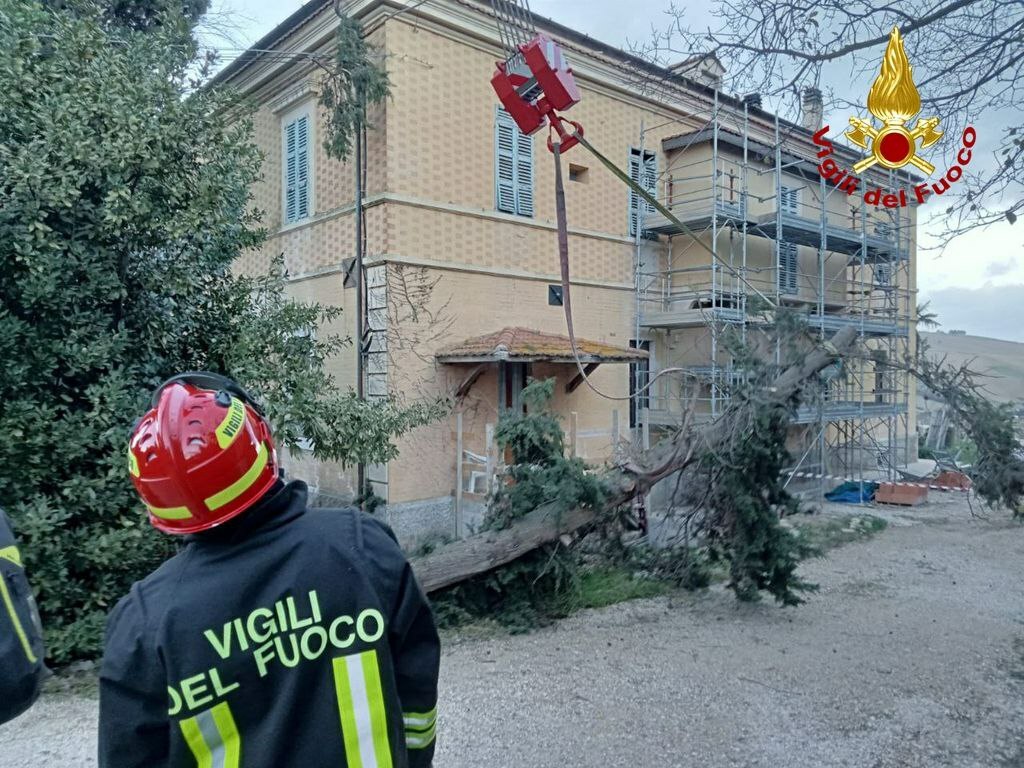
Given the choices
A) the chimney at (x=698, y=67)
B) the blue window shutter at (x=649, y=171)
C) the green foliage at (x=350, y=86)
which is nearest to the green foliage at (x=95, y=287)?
the green foliage at (x=350, y=86)

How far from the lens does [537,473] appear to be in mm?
6852

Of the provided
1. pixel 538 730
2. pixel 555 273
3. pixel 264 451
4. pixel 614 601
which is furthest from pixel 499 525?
pixel 555 273

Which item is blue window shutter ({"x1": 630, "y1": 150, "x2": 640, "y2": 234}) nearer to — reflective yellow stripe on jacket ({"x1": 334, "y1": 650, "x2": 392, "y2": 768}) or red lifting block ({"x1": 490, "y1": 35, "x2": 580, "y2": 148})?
red lifting block ({"x1": 490, "y1": 35, "x2": 580, "y2": 148})

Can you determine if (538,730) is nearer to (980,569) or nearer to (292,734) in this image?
(292,734)

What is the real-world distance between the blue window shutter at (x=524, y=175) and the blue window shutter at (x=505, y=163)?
2.9 inches

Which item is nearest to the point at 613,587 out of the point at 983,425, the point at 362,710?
the point at 983,425

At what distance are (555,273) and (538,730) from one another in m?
8.52

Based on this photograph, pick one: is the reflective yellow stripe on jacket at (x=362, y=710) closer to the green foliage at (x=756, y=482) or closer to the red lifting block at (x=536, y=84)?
the red lifting block at (x=536, y=84)

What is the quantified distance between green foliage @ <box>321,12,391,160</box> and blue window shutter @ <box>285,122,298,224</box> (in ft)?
6.89

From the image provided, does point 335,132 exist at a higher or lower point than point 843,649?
higher

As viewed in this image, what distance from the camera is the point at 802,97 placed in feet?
18.9

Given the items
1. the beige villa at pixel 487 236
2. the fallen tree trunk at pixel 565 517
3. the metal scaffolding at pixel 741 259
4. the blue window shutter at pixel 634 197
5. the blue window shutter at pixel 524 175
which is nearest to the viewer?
the fallen tree trunk at pixel 565 517

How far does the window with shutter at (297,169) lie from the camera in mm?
12000

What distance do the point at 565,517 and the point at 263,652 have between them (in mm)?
5074
